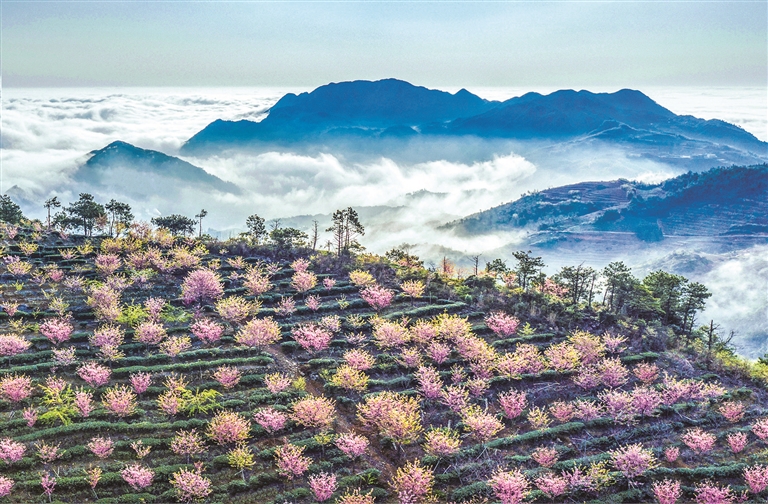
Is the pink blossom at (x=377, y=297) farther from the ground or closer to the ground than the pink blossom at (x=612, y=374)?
farther from the ground

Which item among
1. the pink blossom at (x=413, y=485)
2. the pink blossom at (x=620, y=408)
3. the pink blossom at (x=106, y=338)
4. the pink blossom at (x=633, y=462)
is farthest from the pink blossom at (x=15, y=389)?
the pink blossom at (x=620, y=408)

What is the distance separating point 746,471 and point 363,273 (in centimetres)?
5111

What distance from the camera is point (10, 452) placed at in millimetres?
43000

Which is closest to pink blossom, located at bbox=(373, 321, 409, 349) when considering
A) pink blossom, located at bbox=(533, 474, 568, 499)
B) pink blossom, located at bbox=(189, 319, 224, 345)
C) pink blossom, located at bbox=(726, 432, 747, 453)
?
pink blossom, located at bbox=(189, 319, 224, 345)

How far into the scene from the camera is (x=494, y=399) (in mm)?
57312

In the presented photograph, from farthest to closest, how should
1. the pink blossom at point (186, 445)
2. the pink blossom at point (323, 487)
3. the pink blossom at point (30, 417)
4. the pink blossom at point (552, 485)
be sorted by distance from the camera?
the pink blossom at point (30, 417), the pink blossom at point (186, 445), the pink blossom at point (552, 485), the pink blossom at point (323, 487)

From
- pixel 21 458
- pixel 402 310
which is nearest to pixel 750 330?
pixel 402 310

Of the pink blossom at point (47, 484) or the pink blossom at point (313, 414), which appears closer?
the pink blossom at point (47, 484)

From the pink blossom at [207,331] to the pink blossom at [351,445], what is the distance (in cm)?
2389

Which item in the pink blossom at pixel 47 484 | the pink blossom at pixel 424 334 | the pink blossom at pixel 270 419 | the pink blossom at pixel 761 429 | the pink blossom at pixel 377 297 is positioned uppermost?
the pink blossom at pixel 377 297

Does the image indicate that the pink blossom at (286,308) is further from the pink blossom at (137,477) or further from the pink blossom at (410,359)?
the pink blossom at (137,477)

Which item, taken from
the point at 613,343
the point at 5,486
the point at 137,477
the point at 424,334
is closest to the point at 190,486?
the point at 137,477

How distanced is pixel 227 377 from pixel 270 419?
877 cm

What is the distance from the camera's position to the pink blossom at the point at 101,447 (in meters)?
44.6
